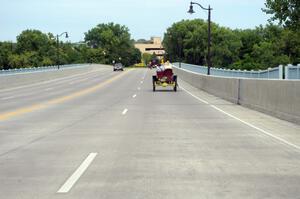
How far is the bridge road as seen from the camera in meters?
8.02

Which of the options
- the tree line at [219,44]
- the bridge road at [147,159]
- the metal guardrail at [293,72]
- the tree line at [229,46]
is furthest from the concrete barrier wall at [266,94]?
the tree line at [219,44]

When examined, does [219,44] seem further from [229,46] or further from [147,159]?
[147,159]

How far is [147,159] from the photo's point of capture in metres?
10.7

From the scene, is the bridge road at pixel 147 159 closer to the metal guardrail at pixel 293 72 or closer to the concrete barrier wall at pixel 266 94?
the concrete barrier wall at pixel 266 94

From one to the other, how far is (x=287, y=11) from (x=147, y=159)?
40.9 m

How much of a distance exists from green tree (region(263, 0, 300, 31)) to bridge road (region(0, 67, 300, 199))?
102 feet

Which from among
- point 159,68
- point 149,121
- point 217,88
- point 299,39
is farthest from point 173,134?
point 299,39

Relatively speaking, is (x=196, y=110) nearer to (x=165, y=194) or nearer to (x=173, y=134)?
(x=173, y=134)

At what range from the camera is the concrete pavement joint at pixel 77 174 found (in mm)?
8091

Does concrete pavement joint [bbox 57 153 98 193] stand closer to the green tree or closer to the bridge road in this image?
the bridge road

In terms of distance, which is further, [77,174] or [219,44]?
[219,44]

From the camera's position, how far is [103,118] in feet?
65.2

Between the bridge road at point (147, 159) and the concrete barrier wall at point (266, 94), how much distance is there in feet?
2.28

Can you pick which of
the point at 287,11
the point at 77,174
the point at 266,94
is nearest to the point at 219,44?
the point at 287,11
